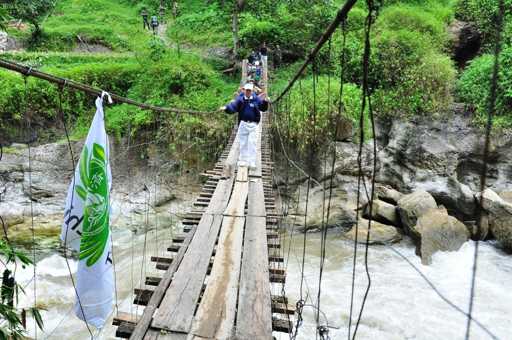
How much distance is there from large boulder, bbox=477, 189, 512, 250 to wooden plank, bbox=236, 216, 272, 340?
156 inches

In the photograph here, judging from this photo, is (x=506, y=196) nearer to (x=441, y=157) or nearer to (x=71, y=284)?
(x=441, y=157)

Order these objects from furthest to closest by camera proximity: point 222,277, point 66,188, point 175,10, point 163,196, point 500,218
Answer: point 175,10
point 163,196
point 66,188
point 500,218
point 222,277

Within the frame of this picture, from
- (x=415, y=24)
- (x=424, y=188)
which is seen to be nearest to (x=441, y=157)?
(x=424, y=188)

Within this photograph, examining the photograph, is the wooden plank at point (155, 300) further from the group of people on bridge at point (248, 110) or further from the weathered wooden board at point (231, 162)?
the group of people on bridge at point (248, 110)

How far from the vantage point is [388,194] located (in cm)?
599

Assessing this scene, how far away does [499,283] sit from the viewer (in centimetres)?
449

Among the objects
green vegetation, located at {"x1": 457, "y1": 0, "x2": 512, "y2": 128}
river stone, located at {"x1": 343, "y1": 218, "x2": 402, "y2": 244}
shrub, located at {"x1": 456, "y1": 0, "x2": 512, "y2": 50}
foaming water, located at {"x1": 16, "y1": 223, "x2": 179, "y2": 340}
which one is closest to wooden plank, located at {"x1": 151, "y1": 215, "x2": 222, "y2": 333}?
foaming water, located at {"x1": 16, "y1": 223, "x2": 179, "y2": 340}

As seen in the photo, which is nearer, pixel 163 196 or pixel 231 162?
pixel 231 162

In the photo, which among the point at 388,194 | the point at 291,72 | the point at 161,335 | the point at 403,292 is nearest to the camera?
the point at 161,335

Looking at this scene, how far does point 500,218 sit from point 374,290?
7.13 feet

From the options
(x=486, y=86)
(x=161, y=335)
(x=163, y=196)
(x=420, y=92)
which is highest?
(x=486, y=86)

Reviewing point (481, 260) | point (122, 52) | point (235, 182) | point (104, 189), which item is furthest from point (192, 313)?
point (122, 52)

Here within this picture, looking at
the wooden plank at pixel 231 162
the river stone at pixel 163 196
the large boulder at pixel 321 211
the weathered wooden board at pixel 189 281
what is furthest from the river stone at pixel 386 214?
the weathered wooden board at pixel 189 281

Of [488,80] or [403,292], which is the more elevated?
[488,80]
